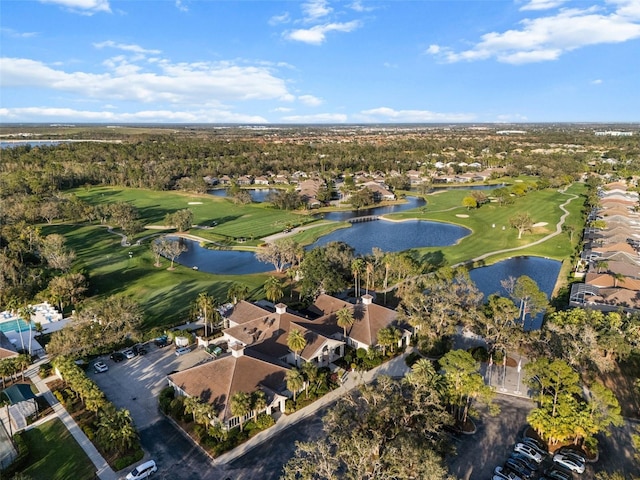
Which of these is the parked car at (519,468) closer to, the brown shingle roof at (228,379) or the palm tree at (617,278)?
the brown shingle roof at (228,379)

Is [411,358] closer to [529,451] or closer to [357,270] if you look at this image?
[529,451]

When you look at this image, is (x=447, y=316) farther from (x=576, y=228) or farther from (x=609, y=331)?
(x=576, y=228)

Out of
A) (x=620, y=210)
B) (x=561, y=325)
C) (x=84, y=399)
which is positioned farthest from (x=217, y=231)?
(x=620, y=210)

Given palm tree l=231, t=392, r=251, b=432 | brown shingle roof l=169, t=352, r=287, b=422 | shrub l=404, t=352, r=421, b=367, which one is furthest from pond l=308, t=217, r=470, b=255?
palm tree l=231, t=392, r=251, b=432

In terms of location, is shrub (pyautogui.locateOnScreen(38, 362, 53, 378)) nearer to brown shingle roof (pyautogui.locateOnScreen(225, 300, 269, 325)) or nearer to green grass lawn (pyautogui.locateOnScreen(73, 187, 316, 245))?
brown shingle roof (pyautogui.locateOnScreen(225, 300, 269, 325))

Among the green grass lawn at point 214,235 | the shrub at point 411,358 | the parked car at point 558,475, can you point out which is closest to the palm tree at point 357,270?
the green grass lawn at point 214,235

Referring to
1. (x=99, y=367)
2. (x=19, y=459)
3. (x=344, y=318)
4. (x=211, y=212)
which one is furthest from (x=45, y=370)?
(x=211, y=212)
